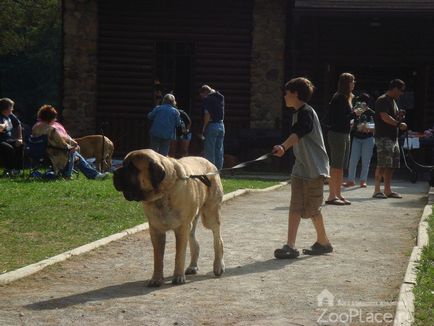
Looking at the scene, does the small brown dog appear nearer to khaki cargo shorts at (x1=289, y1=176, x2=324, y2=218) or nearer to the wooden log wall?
the wooden log wall

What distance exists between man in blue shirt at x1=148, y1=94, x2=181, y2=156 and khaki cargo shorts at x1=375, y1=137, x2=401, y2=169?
4698 mm

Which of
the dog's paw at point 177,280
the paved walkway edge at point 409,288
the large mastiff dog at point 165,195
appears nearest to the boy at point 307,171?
the paved walkway edge at point 409,288

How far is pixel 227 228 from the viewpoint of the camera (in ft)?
33.1

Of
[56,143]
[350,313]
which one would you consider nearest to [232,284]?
[350,313]

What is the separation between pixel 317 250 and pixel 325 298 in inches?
79.8

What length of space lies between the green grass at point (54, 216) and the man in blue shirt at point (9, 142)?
1.00 meters

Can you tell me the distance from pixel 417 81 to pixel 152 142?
7.51 metres

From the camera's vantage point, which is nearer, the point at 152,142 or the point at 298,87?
the point at 298,87

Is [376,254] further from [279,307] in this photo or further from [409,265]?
[279,307]

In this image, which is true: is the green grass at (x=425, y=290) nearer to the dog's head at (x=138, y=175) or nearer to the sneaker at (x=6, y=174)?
the dog's head at (x=138, y=175)

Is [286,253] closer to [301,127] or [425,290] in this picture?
[301,127]

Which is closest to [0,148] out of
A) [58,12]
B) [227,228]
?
[227,228]

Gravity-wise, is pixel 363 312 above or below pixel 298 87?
below

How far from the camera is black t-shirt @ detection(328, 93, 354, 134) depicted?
40.1ft
